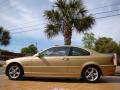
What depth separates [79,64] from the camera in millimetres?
12180

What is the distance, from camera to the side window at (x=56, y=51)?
12516 mm

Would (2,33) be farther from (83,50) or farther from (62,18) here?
(83,50)

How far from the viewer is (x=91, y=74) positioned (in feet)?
39.9

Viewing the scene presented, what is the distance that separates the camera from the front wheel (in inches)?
478

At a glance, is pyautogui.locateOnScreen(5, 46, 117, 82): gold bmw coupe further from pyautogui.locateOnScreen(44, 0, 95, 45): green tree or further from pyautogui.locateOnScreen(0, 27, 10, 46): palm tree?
pyautogui.locateOnScreen(0, 27, 10, 46): palm tree

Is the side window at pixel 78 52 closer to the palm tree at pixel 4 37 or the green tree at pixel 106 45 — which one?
the palm tree at pixel 4 37

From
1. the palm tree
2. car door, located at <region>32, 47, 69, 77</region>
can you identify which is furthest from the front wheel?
the palm tree

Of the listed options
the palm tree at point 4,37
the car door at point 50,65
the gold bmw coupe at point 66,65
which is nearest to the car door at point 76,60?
the gold bmw coupe at point 66,65

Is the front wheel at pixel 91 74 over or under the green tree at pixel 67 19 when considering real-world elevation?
under

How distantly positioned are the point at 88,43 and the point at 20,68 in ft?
218

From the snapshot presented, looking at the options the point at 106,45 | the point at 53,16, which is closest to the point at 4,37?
the point at 53,16

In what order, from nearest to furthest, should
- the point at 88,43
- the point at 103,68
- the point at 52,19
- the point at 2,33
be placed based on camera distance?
the point at 103,68, the point at 52,19, the point at 2,33, the point at 88,43

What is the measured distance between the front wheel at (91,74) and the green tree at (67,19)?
514 inches

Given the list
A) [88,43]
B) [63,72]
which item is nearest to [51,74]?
[63,72]
